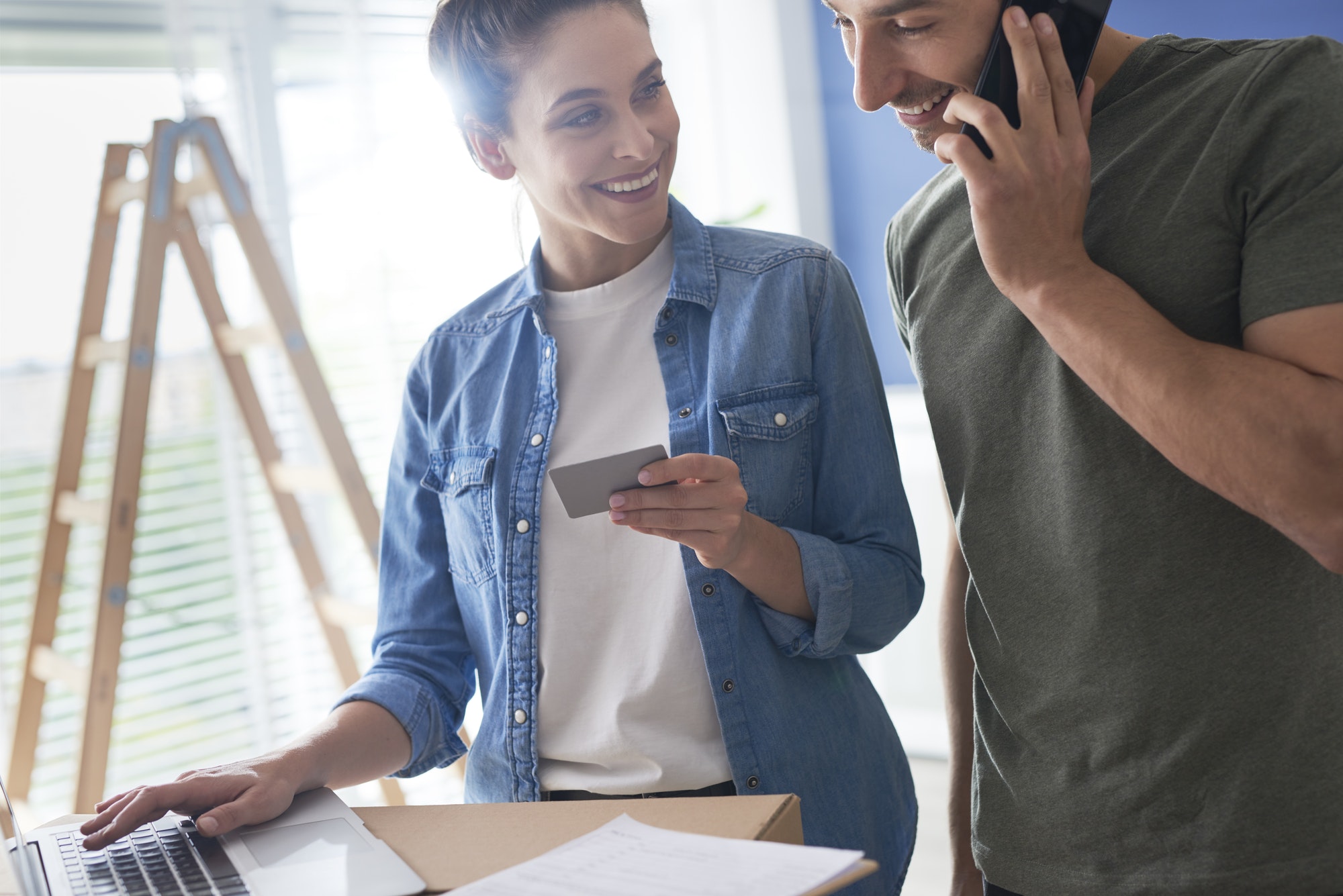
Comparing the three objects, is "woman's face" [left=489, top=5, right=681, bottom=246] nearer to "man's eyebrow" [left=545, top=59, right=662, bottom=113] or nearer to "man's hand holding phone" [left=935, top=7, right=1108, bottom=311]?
"man's eyebrow" [left=545, top=59, right=662, bottom=113]

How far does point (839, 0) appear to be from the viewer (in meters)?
1.14

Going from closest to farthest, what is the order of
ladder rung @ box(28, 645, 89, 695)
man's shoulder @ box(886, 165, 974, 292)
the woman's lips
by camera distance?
man's shoulder @ box(886, 165, 974, 292), the woman's lips, ladder rung @ box(28, 645, 89, 695)

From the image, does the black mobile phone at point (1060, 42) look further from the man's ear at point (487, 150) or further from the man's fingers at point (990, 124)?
the man's ear at point (487, 150)

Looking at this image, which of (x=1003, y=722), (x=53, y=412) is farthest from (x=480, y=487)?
(x=53, y=412)

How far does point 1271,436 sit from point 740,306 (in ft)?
1.91

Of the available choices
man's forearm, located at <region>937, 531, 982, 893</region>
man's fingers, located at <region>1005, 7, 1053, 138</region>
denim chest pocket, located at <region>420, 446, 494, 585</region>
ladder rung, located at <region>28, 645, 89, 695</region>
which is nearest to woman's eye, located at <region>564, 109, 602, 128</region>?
denim chest pocket, located at <region>420, 446, 494, 585</region>

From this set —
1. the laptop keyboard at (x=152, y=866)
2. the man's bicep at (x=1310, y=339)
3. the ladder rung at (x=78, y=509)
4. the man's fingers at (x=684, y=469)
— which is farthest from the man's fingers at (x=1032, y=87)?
the ladder rung at (x=78, y=509)

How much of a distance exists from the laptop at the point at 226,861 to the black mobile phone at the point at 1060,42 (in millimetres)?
811

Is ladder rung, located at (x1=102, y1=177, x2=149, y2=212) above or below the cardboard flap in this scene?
above

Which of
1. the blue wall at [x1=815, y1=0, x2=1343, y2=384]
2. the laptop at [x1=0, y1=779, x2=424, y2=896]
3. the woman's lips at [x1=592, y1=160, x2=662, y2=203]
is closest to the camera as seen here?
the laptop at [x1=0, y1=779, x2=424, y2=896]

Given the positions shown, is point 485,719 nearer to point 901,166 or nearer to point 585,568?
point 585,568

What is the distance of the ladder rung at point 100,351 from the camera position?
216cm

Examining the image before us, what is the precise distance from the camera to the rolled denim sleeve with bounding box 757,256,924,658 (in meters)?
1.16

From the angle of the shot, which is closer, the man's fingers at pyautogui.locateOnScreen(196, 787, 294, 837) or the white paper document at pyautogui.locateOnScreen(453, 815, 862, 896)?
the white paper document at pyautogui.locateOnScreen(453, 815, 862, 896)
